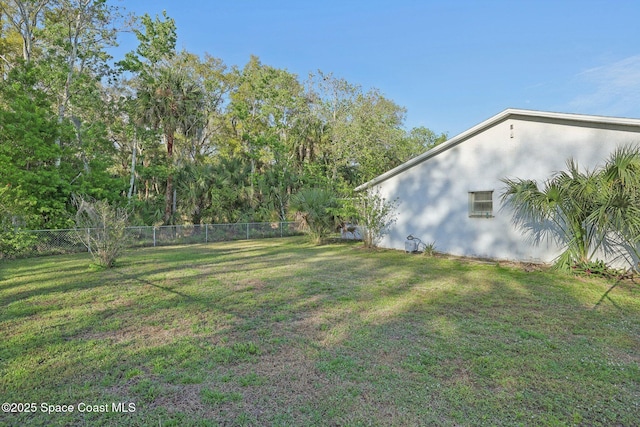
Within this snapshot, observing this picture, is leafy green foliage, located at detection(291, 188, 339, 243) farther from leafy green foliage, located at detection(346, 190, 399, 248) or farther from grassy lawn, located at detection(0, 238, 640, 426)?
grassy lawn, located at detection(0, 238, 640, 426)

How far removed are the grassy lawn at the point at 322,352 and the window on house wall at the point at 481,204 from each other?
3216 mm

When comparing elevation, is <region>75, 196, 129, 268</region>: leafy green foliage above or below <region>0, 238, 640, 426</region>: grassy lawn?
above

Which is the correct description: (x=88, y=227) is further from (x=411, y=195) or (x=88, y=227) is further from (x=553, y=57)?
(x=553, y=57)

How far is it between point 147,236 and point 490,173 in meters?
13.4

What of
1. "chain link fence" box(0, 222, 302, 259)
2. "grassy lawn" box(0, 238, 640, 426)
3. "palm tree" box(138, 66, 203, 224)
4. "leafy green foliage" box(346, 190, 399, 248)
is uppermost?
"palm tree" box(138, 66, 203, 224)

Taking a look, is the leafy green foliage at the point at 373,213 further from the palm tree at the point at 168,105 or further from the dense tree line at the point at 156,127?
the palm tree at the point at 168,105

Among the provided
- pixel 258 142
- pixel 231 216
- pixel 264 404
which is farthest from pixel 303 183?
pixel 264 404

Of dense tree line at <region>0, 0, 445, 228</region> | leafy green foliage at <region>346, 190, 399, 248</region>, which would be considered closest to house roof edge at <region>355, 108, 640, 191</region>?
leafy green foliage at <region>346, 190, 399, 248</region>

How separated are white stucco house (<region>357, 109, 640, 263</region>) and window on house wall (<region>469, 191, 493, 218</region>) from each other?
0.03m

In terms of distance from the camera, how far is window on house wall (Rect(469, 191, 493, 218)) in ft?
31.6

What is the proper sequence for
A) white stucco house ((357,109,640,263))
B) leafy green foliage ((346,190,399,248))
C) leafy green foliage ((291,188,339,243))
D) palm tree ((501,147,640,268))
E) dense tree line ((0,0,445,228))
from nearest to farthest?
palm tree ((501,147,640,268)), white stucco house ((357,109,640,263)), leafy green foliage ((346,190,399,248)), dense tree line ((0,0,445,228)), leafy green foliage ((291,188,339,243))

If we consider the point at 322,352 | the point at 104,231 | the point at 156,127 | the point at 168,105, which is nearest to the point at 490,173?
the point at 322,352


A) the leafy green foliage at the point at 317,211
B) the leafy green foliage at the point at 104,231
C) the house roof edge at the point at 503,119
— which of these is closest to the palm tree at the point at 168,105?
the leafy green foliage at the point at 317,211

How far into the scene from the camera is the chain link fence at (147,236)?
945cm
